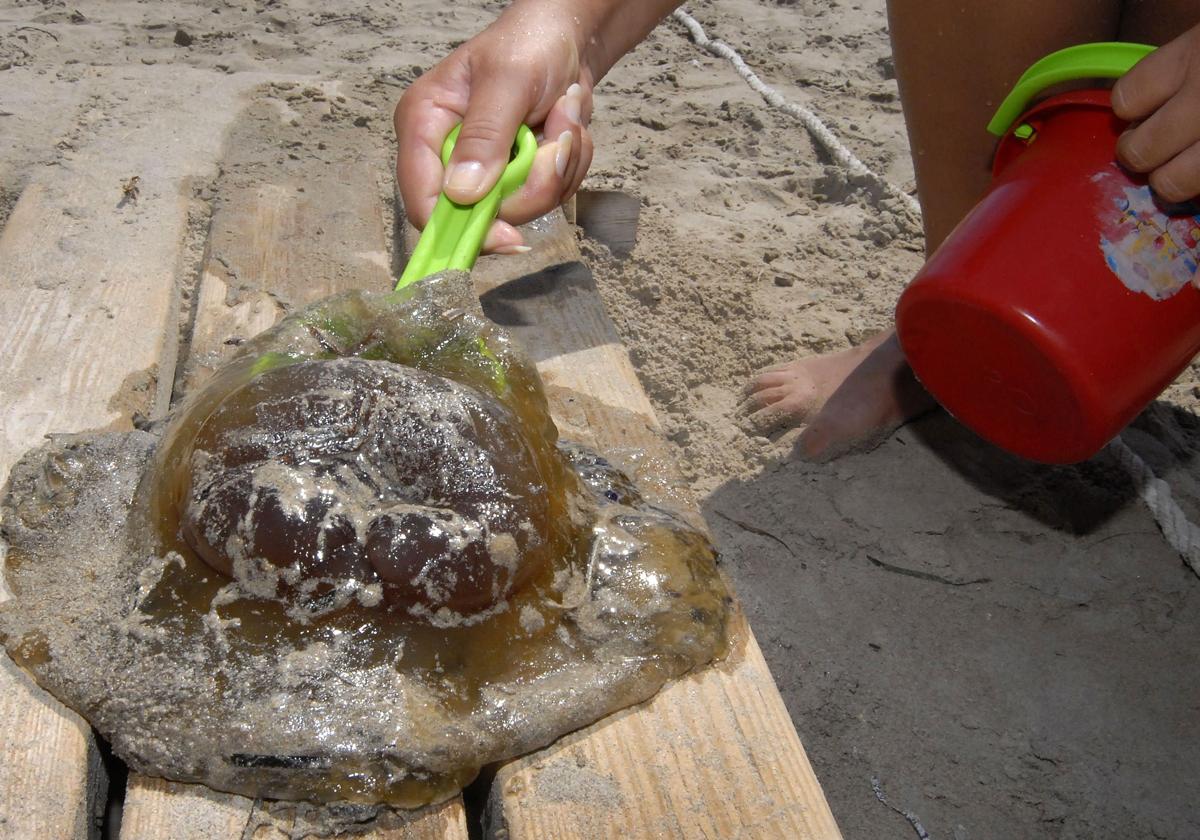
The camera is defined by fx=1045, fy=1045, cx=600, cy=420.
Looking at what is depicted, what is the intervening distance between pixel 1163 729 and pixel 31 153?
2946 millimetres

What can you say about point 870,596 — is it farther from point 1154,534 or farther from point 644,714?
point 644,714

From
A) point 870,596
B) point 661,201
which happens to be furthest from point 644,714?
point 661,201

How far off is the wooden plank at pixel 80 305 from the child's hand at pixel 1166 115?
1.62 metres

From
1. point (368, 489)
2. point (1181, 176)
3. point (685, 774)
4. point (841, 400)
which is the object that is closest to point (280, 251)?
point (368, 489)

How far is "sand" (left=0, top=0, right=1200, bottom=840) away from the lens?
1896mm

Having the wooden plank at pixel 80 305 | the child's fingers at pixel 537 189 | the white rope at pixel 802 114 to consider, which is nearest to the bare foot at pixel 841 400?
the child's fingers at pixel 537 189

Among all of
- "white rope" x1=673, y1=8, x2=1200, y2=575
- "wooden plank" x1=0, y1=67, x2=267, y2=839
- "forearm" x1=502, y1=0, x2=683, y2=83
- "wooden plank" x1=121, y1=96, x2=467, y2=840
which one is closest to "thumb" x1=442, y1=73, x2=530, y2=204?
"forearm" x1=502, y1=0, x2=683, y2=83

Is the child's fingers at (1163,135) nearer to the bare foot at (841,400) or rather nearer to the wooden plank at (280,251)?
→ the bare foot at (841,400)

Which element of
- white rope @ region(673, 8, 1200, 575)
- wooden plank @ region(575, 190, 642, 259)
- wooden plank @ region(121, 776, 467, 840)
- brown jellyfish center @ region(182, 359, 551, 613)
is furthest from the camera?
wooden plank @ region(575, 190, 642, 259)

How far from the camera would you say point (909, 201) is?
3246 millimetres

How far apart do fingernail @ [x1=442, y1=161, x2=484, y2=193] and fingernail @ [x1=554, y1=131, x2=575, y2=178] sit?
9.2 inches

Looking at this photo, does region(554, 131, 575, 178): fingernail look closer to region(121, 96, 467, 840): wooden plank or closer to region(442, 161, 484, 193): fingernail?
region(442, 161, 484, 193): fingernail

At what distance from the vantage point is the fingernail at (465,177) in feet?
5.87

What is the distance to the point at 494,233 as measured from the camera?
1948 millimetres
